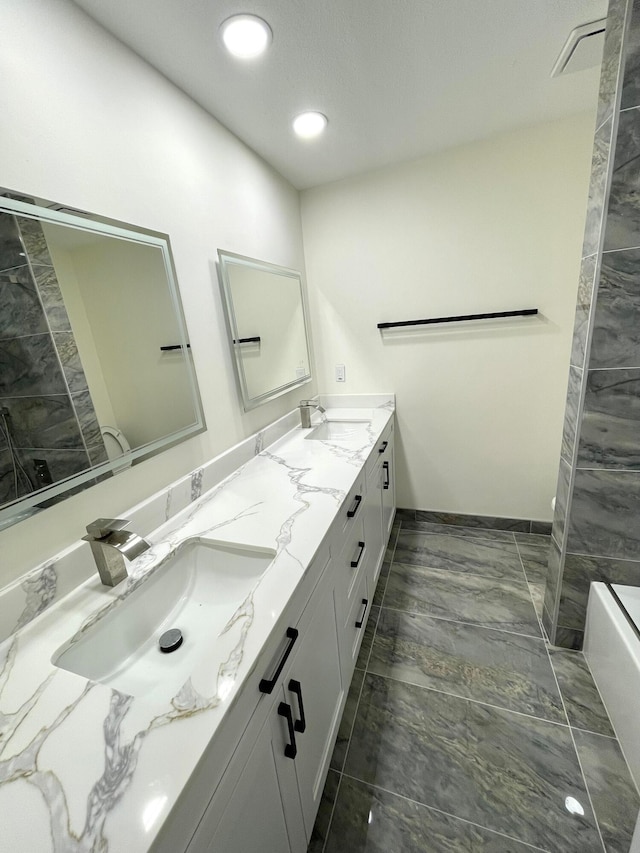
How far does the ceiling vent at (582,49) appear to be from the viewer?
1.16 m

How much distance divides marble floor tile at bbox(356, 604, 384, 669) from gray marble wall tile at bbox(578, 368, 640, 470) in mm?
1224

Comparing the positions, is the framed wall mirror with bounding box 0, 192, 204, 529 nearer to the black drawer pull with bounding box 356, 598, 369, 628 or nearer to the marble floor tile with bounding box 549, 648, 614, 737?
the black drawer pull with bounding box 356, 598, 369, 628

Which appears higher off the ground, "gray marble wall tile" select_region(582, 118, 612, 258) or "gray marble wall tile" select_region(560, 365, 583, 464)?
"gray marble wall tile" select_region(582, 118, 612, 258)

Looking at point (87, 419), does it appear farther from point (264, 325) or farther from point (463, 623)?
point (463, 623)

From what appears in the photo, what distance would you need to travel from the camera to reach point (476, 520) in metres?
2.40

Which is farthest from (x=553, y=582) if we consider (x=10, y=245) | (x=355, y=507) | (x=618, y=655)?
(x=10, y=245)

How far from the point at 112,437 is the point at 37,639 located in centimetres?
50

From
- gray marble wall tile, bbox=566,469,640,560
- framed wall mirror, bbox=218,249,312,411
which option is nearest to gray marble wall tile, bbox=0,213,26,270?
framed wall mirror, bbox=218,249,312,411

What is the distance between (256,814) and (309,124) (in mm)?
2271

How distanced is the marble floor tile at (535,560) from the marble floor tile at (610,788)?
80cm

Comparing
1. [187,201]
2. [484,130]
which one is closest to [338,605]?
[187,201]

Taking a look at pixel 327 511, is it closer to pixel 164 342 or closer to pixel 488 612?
pixel 164 342

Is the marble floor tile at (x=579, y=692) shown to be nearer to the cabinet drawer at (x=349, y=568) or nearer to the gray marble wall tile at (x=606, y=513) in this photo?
the gray marble wall tile at (x=606, y=513)

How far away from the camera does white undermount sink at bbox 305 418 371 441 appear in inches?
77.5
